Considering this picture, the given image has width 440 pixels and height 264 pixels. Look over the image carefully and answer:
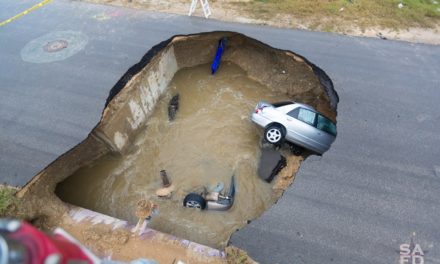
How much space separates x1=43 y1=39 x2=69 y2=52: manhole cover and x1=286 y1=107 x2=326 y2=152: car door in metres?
8.68

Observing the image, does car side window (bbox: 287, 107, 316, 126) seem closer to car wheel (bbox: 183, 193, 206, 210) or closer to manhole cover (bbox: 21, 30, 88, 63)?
car wheel (bbox: 183, 193, 206, 210)

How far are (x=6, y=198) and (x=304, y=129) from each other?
8201 mm

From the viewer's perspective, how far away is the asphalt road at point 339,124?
283 inches

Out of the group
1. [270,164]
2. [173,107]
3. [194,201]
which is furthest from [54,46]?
[270,164]

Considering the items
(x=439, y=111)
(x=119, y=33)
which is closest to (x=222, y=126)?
(x=119, y=33)

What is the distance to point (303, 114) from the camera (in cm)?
1064

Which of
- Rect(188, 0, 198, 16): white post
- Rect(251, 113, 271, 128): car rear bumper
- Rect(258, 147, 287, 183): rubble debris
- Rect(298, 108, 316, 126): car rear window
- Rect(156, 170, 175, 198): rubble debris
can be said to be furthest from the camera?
Rect(188, 0, 198, 16): white post

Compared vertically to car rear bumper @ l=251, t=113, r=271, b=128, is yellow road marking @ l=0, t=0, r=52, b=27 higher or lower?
higher

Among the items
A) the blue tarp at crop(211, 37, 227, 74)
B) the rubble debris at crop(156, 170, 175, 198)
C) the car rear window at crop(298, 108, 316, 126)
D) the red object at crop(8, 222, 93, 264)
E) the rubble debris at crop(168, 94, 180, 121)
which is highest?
the red object at crop(8, 222, 93, 264)

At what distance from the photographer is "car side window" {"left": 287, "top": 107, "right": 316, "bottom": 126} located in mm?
10555

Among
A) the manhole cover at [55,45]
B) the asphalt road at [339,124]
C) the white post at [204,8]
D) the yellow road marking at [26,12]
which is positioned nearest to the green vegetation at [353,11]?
the asphalt road at [339,124]

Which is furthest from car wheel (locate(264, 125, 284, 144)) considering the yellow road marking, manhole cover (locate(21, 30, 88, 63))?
the yellow road marking

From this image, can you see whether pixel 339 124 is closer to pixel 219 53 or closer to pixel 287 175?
pixel 287 175

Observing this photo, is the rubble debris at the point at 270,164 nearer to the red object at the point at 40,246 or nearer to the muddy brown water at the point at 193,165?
the muddy brown water at the point at 193,165
